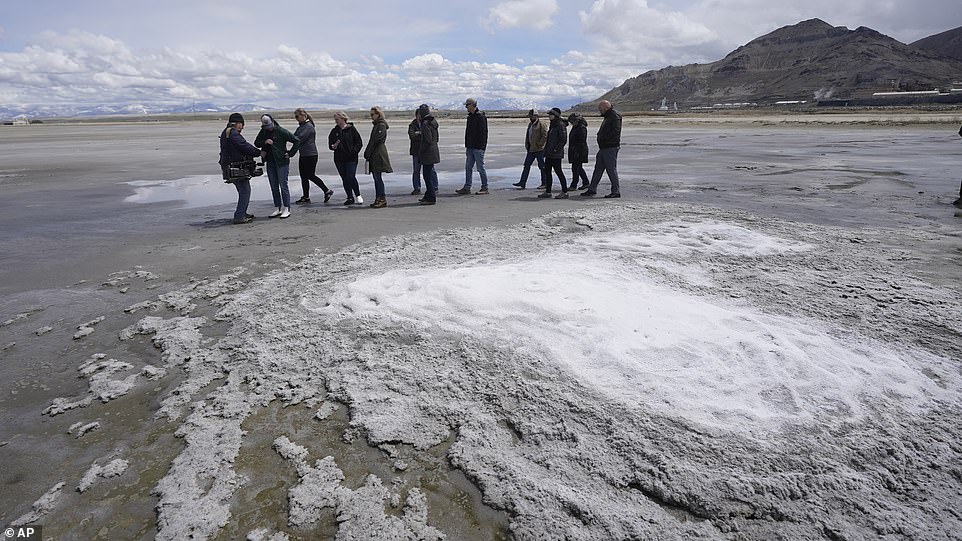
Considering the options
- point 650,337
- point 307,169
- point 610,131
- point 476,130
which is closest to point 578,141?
point 610,131

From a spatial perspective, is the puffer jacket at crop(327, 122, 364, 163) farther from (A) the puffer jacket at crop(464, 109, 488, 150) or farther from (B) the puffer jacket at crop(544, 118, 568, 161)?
(B) the puffer jacket at crop(544, 118, 568, 161)

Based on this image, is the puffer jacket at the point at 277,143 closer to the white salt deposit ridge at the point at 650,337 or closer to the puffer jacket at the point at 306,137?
the puffer jacket at the point at 306,137

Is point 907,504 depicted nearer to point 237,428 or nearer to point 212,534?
point 212,534

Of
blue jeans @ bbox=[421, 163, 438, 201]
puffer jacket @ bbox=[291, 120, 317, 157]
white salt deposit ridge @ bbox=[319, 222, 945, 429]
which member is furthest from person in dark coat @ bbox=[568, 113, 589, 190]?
white salt deposit ridge @ bbox=[319, 222, 945, 429]

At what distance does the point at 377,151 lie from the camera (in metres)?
10.5

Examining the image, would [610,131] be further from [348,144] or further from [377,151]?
[348,144]

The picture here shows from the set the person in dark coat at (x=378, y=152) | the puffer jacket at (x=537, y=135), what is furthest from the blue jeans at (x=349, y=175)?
the puffer jacket at (x=537, y=135)

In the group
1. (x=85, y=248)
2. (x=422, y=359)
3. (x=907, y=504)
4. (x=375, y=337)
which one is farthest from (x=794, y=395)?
(x=85, y=248)

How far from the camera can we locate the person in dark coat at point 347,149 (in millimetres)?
10469

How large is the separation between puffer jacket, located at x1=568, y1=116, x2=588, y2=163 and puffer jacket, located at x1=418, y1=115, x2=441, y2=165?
297cm

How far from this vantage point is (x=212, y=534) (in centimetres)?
253

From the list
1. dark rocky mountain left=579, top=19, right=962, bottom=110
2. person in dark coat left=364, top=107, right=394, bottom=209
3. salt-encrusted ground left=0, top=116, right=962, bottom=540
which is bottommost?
salt-encrusted ground left=0, top=116, right=962, bottom=540

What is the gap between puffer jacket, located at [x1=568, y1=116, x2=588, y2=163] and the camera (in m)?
11.6

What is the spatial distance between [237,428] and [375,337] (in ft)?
4.47
